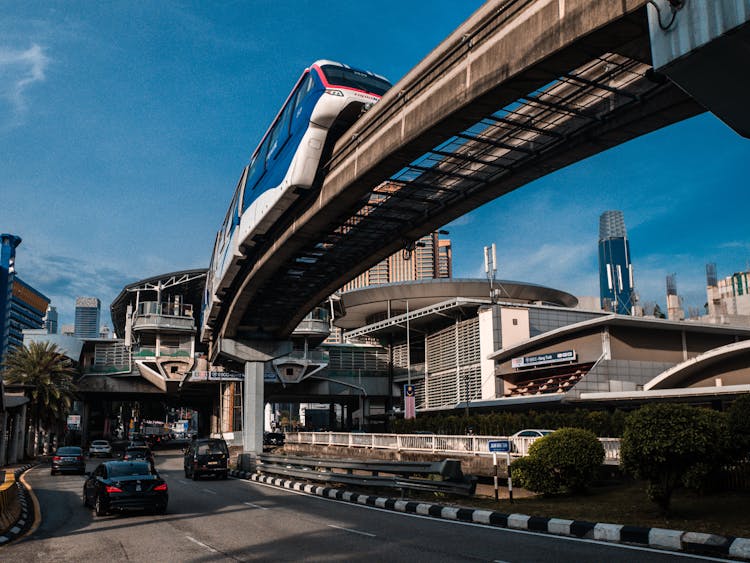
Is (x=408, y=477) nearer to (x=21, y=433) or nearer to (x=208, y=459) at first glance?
(x=208, y=459)

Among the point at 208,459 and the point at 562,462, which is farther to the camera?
the point at 208,459

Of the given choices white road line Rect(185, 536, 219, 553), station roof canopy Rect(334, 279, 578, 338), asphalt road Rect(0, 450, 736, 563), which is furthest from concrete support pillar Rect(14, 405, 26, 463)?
white road line Rect(185, 536, 219, 553)

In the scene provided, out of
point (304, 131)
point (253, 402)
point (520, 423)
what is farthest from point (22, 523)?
point (253, 402)

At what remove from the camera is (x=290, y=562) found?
10.7 meters

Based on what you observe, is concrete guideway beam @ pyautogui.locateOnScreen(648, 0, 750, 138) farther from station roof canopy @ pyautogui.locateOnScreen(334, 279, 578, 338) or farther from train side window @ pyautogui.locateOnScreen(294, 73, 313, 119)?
station roof canopy @ pyautogui.locateOnScreen(334, 279, 578, 338)

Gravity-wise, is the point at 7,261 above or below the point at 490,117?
above

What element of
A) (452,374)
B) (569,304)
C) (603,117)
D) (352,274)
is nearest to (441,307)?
(452,374)

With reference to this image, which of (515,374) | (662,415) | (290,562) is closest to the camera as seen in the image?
(290,562)

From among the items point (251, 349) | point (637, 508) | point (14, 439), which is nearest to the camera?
point (637, 508)

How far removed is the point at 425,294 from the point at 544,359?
115 ft

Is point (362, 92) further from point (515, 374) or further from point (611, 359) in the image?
point (515, 374)

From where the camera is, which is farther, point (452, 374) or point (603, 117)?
point (452, 374)

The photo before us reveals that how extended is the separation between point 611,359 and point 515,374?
33.0 ft

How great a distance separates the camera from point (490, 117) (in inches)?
592
